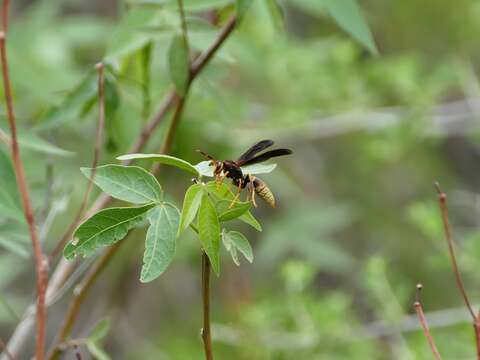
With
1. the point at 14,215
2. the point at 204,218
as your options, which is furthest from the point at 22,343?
the point at 204,218

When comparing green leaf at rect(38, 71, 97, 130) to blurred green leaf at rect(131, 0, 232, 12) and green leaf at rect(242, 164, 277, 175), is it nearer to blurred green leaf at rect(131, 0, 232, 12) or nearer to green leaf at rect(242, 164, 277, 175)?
blurred green leaf at rect(131, 0, 232, 12)

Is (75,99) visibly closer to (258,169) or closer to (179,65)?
(179,65)

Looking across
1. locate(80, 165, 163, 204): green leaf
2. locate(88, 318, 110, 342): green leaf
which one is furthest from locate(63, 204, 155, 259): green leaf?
locate(88, 318, 110, 342): green leaf

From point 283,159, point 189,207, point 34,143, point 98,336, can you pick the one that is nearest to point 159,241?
point 189,207

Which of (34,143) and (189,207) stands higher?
(189,207)

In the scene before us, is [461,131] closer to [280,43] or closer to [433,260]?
[280,43]

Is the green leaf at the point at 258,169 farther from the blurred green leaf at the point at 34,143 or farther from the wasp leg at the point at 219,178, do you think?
the blurred green leaf at the point at 34,143

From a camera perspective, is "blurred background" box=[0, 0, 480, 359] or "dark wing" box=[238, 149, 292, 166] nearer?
"dark wing" box=[238, 149, 292, 166]
